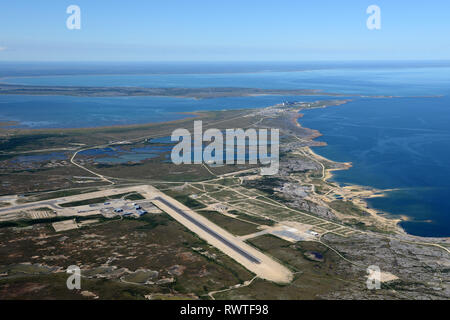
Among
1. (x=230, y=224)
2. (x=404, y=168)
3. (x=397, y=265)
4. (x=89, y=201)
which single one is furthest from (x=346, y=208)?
(x=89, y=201)

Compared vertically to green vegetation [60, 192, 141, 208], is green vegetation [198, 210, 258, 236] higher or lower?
lower

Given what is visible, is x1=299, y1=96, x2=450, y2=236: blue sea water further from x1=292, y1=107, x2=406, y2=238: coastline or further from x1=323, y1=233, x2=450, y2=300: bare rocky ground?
x1=323, y1=233, x2=450, y2=300: bare rocky ground

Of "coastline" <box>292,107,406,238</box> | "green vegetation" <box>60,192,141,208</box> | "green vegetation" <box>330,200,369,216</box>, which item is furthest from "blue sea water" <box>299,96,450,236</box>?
"green vegetation" <box>60,192,141,208</box>

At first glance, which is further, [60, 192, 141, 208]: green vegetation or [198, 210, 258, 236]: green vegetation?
[60, 192, 141, 208]: green vegetation

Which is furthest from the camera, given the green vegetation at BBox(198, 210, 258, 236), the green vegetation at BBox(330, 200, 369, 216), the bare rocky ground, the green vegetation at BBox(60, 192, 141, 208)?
the green vegetation at BBox(60, 192, 141, 208)

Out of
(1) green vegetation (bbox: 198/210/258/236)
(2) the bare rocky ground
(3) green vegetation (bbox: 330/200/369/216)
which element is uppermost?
(3) green vegetation (bbox: 330/200/369/216)

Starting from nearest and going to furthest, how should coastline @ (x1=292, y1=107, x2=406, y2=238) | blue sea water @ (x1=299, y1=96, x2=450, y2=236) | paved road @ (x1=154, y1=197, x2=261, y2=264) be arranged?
1. paved road @ (x1=154, y1=197, x2=261, y2=264)
2. coastline @ (x1=292, y1=107, x2=406, y2=238)
3. blue sea water @ (x1=299, y1=96, x2=450, y2=236)

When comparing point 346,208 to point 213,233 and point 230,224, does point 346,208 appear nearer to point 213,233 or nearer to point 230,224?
point 230,224

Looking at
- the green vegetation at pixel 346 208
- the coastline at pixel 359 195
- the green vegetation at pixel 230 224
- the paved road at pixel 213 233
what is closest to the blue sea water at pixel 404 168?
the coastline at pixel 359 195

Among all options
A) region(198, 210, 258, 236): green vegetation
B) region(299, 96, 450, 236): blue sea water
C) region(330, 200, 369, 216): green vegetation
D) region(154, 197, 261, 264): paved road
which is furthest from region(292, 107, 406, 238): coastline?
region(154, 197, 261, 264): paved road
